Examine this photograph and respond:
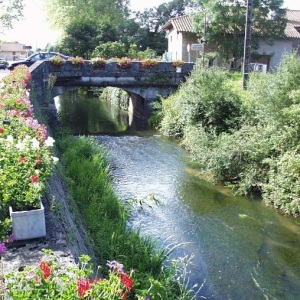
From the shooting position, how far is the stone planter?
145 inches

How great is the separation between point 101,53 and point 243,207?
2417 cm

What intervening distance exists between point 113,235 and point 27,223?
2.96 m

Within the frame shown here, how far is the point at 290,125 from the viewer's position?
11055 millimetres

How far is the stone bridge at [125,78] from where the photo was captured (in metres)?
19.7

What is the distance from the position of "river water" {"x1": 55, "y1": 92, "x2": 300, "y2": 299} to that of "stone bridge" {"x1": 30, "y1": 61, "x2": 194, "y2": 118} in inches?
241

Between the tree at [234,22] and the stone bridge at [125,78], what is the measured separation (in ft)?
18.4

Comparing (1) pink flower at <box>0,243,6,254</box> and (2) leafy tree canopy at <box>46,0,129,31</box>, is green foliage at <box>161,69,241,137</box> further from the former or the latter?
(2) leafy tree canopy at <box>46,0,129,31</box>

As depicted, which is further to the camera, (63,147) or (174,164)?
(174,164)

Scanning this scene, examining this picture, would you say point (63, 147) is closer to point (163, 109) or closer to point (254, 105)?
point (254, 105)

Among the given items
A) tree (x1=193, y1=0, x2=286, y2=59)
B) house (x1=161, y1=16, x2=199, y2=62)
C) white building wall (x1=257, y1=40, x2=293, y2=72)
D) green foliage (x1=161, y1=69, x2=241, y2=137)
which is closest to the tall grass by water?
green foliage (x1=161, y1=69, x2=241, y2=137)

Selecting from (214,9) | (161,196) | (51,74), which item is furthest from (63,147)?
(214,9)

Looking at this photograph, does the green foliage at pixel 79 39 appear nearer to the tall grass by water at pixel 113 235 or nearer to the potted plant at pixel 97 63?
the potted plant at pixel 97 63

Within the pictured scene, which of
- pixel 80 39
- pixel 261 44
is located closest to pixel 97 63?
pixel 261 44

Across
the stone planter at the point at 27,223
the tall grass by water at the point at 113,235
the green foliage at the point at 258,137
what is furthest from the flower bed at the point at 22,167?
the green foliage at the point at 258,137
